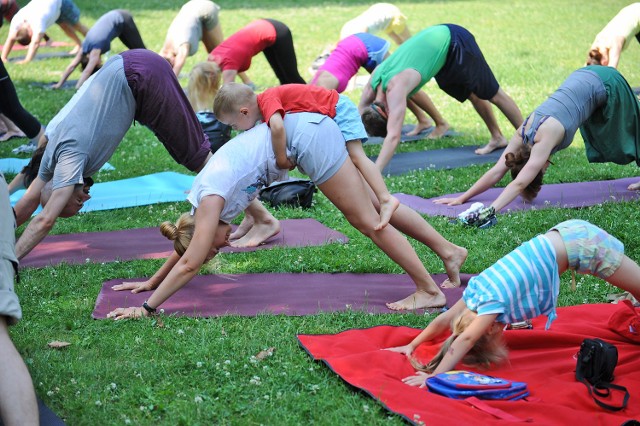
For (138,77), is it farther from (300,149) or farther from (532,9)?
(532,9)

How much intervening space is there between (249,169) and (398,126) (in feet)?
10.7

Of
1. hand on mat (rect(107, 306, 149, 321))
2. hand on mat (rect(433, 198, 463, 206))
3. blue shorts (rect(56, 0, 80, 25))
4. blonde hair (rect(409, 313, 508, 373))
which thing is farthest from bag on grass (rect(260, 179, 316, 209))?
blue shorts (rect(56, 0, 80, 25))

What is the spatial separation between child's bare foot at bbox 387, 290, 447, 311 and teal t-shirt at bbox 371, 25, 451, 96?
3369mm

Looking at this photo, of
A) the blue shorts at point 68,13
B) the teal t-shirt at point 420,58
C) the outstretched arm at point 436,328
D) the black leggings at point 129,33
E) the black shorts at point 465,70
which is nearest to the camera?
the outstretched arm at point 436,328

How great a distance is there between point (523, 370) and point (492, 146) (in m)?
5.39

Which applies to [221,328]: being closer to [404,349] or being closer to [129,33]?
[404,349]

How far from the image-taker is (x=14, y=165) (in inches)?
338

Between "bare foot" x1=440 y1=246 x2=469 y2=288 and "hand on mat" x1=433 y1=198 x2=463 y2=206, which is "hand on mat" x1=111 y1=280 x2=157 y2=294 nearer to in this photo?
"bare foot" x1=440 y1=246 x2=469 y2=288

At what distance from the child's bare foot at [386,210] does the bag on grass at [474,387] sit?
1.18 meters

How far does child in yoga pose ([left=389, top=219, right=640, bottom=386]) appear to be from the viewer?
380 centimetres

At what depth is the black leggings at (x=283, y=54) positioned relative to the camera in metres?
9.95

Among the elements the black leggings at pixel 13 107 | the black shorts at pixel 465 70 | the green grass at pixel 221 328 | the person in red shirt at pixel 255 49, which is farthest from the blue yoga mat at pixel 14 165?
the black shorts at pixel 465 70

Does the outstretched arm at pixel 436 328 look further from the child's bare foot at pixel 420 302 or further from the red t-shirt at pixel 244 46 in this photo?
the red t-shirt at pixel 244 46

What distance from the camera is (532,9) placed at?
19.8m
